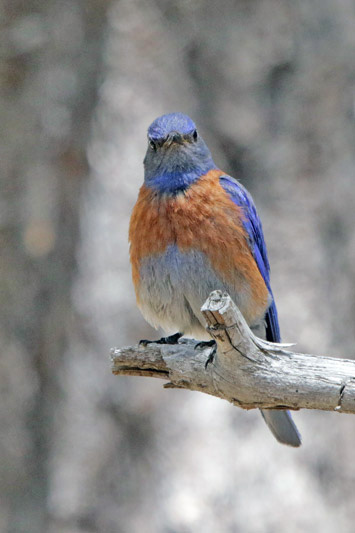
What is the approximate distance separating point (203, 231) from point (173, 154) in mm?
637

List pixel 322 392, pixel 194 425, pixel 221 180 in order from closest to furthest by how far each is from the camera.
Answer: pixel 322 392 → pixel 221 180 → pixel 194 425

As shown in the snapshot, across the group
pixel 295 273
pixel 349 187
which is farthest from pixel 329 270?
pixel 349 187

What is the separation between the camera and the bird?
17.9 feet

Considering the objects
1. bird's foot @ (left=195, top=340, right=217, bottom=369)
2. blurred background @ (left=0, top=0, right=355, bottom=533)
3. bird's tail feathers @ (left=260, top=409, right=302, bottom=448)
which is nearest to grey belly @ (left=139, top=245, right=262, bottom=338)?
bird's foot @ (left=195, top=340, right=217, bottom=369)

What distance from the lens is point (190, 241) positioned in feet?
17.8

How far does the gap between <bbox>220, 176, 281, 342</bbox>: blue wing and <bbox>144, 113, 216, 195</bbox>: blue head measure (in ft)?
0.72

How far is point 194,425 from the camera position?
7000mm

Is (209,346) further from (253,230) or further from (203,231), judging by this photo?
(253,230)

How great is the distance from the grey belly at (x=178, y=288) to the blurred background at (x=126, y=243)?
140 cm

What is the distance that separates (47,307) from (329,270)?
2.51m

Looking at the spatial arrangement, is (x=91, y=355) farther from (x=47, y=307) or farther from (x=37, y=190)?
(x=37, y=190)

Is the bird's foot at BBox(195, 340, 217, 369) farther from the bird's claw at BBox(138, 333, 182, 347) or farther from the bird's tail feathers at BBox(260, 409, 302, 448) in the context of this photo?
the bird's tail feathers at BBox(260, 409, 302, 448)

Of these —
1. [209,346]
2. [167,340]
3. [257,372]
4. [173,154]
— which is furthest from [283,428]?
[173,154]

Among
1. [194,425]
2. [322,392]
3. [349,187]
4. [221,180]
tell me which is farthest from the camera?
[349,187]
